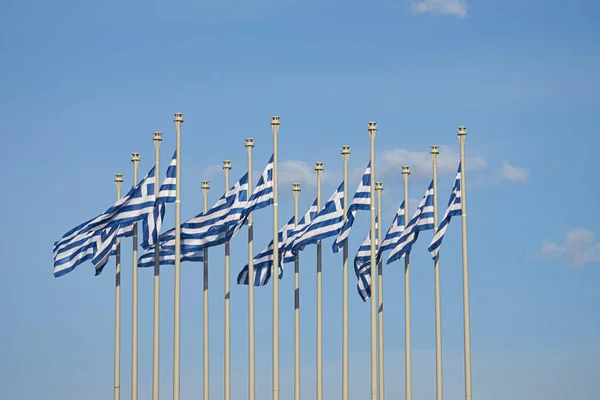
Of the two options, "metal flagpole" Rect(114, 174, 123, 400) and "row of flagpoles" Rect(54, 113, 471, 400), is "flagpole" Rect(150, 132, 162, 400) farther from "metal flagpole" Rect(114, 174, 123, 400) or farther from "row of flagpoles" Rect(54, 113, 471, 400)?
"metal flagpole" Rect(114, 174, 123, 400)

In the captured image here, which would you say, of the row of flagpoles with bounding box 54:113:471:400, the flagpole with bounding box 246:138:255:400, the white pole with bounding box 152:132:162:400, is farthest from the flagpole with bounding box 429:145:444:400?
the white pole with bounding box 152:132:162:400

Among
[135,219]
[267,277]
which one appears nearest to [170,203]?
[135,219]

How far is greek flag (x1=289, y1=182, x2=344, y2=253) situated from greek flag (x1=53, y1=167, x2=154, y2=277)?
23.4 feet

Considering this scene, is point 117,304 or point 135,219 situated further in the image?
point 117,304

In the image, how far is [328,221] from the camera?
65.8m

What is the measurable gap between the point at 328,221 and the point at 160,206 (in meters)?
7.43

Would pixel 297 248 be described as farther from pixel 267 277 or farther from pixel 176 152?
pixel 176 152

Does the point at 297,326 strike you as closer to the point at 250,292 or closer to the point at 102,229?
the point at 250,292

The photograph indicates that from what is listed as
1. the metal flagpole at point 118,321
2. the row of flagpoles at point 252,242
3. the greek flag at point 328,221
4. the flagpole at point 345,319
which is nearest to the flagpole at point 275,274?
the row of flagpoles at point 252,242

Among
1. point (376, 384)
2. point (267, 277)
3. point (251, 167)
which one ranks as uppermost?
point (251, 167)

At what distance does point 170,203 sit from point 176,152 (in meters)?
2.26

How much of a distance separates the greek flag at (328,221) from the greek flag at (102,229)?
714cm

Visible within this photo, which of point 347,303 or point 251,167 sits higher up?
point 251,167

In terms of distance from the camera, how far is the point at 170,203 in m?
64.5
